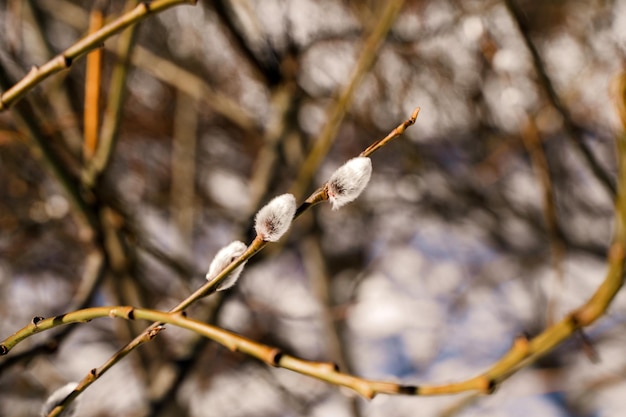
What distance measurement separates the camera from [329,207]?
10.9ft

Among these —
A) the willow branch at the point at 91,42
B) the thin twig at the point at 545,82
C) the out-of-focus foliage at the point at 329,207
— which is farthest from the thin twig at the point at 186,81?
the willow branch at the point at 91,42

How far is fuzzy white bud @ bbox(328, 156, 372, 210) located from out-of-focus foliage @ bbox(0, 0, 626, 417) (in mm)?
908

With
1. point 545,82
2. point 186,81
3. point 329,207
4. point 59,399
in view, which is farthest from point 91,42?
point 329,207

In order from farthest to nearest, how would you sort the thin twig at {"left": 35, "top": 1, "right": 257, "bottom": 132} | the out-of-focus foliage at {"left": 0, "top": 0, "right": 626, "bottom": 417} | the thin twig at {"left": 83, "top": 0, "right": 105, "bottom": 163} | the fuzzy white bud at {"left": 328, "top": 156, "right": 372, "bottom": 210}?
the thin twig at {"left": 35, "top": 1, "right": 257, "bottom": 132}
the out-of-focus foliage at {"left": 0, "top": 0, "right": 626, "bottom": 417}
the thin twig at {"left": 83, "top": 0, "right": 105, "bottom": 163}
the fuzzy white bud at {"left": 328, "top": 156, "right": 372, "bottom": 210}

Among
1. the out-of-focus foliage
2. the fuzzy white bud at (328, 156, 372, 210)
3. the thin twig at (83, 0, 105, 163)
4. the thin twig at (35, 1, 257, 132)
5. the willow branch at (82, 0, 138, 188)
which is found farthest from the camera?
the thin twig at (35, 1, 257, 132)

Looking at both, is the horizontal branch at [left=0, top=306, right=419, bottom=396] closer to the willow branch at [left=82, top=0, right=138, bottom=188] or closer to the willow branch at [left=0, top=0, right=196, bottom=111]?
the willow branch at [left=0, top=0, right=196, bottom=111]

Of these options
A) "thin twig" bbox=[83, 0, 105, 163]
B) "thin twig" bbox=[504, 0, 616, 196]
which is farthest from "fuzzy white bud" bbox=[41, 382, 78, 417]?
"thin twig" bbox=[504, 0, 616, 196]

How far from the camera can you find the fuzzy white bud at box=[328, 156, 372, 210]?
0.56 metres

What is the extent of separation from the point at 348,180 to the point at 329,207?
2753 mm

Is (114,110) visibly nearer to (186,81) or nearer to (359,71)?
(359,71)

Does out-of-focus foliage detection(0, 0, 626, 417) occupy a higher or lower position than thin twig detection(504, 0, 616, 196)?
higher

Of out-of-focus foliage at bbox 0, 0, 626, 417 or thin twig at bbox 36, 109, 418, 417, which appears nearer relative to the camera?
thin twig at bbox 36, 109, 418, 417

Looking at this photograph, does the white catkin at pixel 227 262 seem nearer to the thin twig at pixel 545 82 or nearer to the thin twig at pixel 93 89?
the thin twig at pixel 93 89

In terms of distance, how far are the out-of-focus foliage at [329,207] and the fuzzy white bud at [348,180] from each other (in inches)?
35.8
